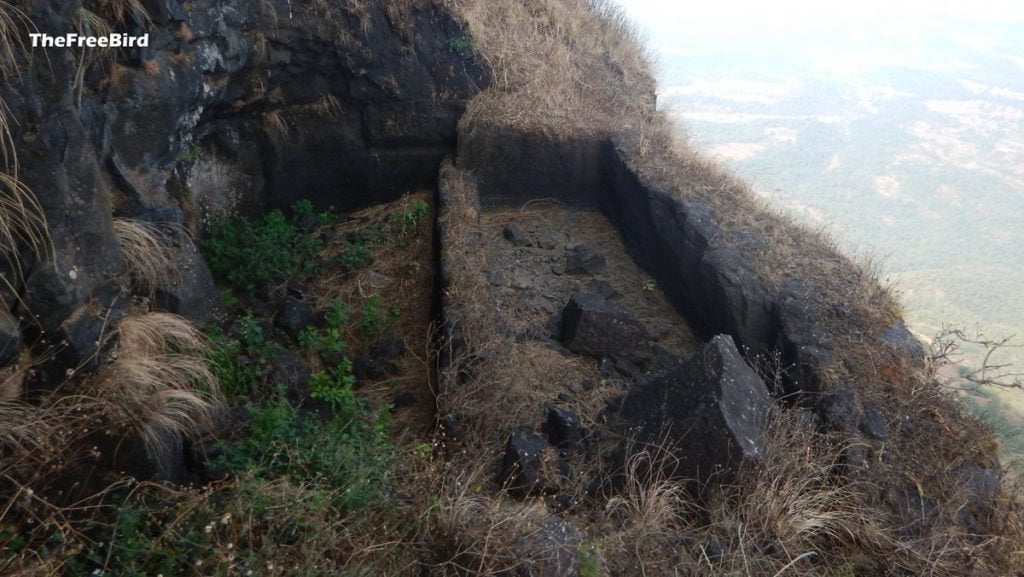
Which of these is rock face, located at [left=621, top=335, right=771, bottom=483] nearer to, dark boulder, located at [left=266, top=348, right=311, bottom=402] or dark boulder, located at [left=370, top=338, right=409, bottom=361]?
dark boulder, located at [left=370, top=338, right=409, bottom=361]

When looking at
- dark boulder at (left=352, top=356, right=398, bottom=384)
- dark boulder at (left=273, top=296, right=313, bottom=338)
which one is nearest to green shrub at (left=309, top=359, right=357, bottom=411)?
dark boulder at (left=352, top=356, right=398, bottom=384)

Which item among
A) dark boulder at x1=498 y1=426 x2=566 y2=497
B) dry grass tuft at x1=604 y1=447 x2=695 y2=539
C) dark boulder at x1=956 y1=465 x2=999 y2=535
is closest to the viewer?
dry grass tuft at x1=604 y1=447 x2=695 y2=539

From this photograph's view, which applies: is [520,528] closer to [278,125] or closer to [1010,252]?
[278,125]

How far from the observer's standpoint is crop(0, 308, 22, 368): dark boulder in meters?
2.90

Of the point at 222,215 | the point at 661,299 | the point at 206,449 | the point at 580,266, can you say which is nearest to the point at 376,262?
the point at 222,215

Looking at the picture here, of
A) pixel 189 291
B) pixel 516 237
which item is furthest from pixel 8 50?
pixel 516 237

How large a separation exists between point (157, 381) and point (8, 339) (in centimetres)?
68

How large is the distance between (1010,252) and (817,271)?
13.9 metres

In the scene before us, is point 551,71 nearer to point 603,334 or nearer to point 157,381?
point 603,334

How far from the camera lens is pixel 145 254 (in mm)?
4199

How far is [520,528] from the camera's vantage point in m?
3.13

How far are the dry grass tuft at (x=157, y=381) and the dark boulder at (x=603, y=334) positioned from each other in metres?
2.49

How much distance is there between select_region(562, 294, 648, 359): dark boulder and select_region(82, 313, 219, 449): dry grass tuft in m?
2.49

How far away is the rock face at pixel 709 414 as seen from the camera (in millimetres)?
3729
